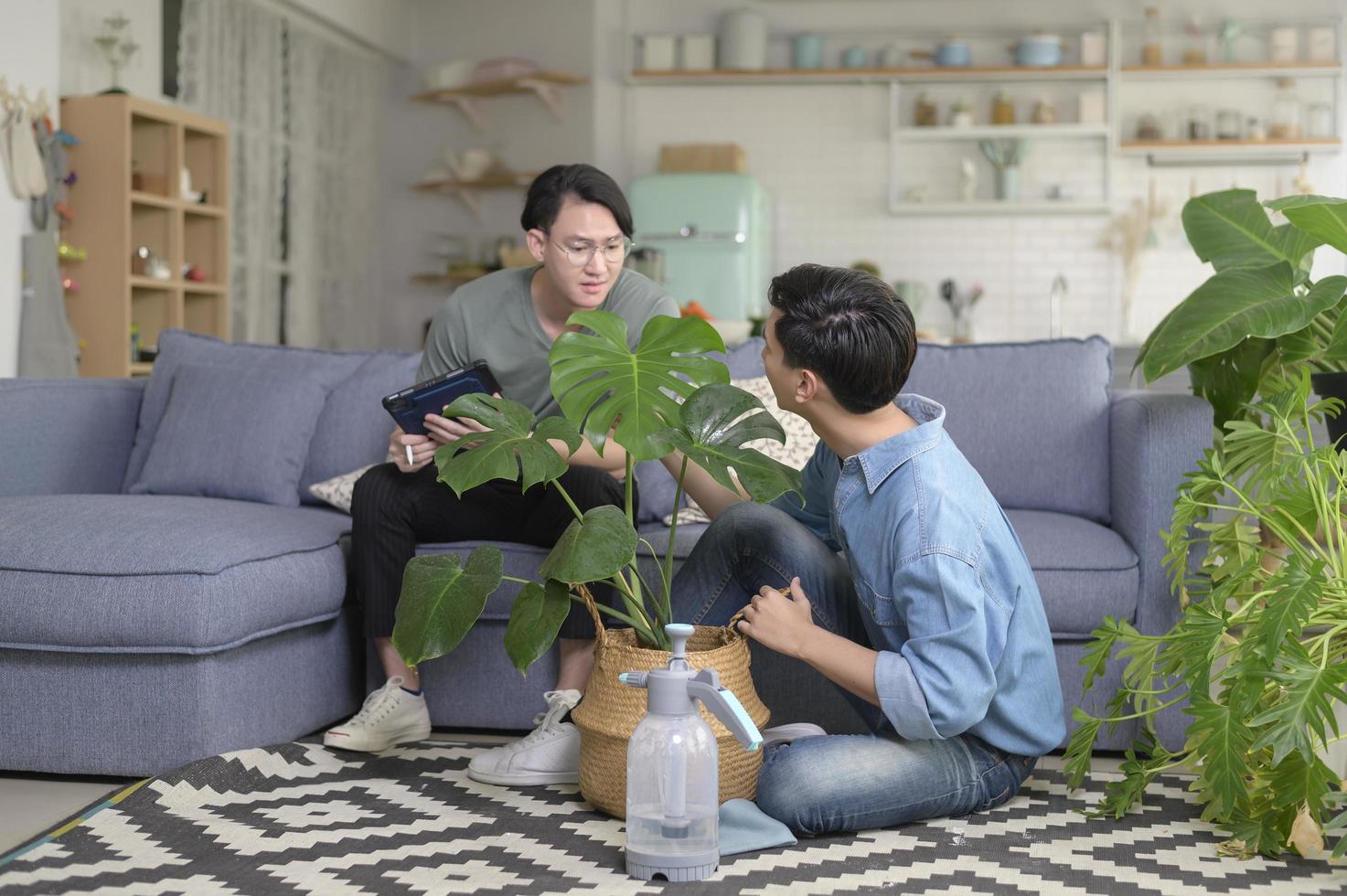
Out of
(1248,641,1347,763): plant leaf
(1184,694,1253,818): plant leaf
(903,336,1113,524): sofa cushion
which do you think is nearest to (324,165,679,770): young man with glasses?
(903,336,1113,524): sofa cushion

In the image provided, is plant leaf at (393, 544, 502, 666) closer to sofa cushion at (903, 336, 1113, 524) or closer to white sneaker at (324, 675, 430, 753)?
white sneaker at (324, 675, 430, 753)

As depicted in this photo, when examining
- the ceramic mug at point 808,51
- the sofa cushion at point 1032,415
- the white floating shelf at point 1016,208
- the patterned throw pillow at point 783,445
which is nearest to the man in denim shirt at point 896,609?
the patterned throw pillow at point 783,445

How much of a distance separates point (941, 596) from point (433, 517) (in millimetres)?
1140

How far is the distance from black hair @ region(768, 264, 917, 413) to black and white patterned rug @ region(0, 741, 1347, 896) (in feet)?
2.30

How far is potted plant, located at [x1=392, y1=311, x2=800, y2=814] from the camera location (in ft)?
6.83

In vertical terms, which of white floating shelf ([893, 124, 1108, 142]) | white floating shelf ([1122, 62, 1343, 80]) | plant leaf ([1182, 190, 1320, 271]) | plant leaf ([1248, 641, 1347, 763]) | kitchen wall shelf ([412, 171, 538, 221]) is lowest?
plant leaf ([1248, 641, 1347, 763])

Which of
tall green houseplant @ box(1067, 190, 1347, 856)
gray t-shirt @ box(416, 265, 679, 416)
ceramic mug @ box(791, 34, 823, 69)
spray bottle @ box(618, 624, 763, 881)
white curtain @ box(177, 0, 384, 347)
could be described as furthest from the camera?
ceramic mug @ box(791, 34, 823, 69)

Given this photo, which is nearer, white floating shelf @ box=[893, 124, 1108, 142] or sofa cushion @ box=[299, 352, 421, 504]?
sofa cushion @ box=[299, 352, 421, 504]

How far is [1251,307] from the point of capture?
8.16ft

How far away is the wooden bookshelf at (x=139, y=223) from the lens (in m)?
5.43

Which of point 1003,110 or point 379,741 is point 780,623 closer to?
point 379,741

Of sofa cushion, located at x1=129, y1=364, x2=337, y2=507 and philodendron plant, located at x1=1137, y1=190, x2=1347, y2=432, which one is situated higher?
philodendron plant, located at x1=1137, y1=190, x2=1347, y2=432

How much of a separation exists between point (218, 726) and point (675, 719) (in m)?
1.03

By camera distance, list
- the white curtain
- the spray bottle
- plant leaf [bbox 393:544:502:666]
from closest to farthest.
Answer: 1. the spray bottle
2. plant leaf [bbox 393:544:502:666]
3. the white curtain
